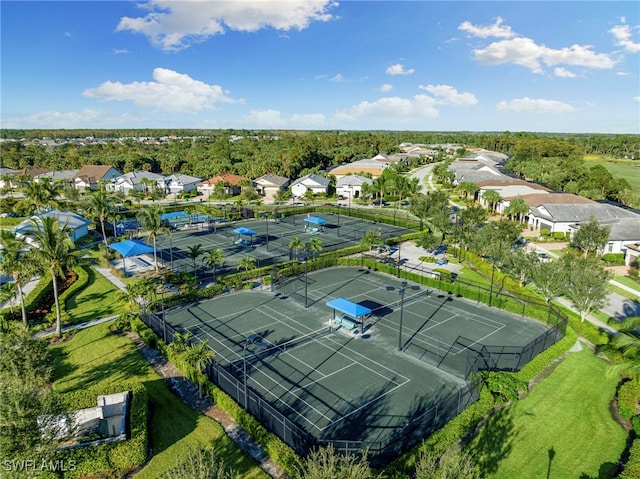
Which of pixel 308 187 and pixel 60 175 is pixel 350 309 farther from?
pixel 60 175

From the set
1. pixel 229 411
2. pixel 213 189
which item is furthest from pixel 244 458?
pixel 213 189

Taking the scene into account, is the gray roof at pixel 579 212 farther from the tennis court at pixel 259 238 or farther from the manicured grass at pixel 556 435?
the manicured grass at pixel 556 435

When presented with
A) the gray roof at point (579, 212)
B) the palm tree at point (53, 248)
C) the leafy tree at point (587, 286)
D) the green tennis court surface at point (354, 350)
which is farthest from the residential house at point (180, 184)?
the leafy tree at point (587, 286)

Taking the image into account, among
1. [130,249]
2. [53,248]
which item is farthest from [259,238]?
[53,248]

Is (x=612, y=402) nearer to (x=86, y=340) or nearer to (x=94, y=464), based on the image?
(x=94, y=464)

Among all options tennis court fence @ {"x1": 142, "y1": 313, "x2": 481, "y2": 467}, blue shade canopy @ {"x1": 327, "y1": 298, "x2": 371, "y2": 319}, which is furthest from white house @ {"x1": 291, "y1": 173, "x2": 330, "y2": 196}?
tennis court fence @ {"x1": 142, "y1": 313, "x2": 481, "y2": 467}

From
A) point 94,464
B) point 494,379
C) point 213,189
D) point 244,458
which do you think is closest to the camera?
point 94,464
